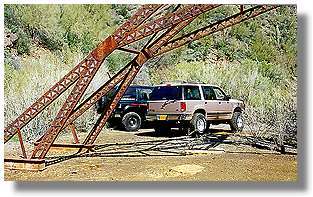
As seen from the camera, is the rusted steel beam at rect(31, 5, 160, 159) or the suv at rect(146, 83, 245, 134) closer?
the rusted steel beam at rect(31, 5, 160, 159)

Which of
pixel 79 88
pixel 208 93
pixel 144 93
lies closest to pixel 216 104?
pixel 208 93

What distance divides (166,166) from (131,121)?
648 millimetres

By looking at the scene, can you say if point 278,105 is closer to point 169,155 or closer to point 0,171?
point 169,155

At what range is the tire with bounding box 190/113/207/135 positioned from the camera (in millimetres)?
7059

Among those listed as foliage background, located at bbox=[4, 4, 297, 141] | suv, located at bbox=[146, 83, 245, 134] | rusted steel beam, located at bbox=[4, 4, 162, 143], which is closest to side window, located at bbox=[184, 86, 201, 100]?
suv, located at bbox=[146, 83, 245, 134]

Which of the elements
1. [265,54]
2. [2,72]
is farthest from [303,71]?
[2,72]

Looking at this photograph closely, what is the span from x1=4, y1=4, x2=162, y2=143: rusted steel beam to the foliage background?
80mm

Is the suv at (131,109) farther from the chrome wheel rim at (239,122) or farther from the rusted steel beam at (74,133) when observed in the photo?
the chrome wheel rim at (239,122)

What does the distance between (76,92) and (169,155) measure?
1240mm

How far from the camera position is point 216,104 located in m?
7.12

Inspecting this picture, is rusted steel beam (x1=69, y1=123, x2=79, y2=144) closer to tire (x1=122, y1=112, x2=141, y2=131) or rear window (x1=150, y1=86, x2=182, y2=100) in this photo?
tire (x1=122, y1=112, x2=141, y2=131)

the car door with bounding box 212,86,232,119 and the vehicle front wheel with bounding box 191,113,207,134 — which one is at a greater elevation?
the car door with bounding box 212,86,232,119

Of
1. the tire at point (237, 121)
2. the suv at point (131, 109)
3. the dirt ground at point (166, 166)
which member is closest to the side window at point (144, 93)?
the suv at point (131, 109)

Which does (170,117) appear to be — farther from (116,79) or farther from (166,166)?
(116,79)
